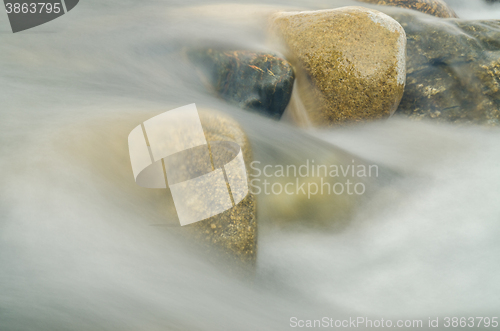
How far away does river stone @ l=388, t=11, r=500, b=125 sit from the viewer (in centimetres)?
350

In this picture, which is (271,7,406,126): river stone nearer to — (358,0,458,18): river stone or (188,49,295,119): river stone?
(188,49,295,119): river stone

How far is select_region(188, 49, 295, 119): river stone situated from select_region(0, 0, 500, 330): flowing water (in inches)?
6.0

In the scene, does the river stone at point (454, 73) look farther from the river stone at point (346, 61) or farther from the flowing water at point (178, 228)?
the river stone at point (346, 61)

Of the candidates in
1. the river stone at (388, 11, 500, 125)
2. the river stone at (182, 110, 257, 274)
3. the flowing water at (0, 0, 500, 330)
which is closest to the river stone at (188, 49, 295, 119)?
the flowing water at (0, 0, 500, 330)

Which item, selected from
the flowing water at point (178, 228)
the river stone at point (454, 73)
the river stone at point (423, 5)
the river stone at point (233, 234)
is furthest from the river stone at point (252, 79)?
the river stone at point (423, 5)

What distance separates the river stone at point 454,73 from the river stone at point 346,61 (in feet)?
1.58

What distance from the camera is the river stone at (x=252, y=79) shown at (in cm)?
321

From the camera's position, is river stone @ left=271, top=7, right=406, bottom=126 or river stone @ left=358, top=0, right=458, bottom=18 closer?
river stone @ left=271, top=7, right=406, bottom=126

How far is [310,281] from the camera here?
2334 millimetres

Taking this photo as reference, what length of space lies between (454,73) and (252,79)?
8.08ft

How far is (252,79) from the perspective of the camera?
3246 mm

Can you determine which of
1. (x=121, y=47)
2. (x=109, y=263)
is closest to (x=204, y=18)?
(x=121, y=47)

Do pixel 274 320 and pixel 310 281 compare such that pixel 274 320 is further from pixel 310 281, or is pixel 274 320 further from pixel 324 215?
pixel 324 215

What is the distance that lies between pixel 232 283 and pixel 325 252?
81 centimetres
